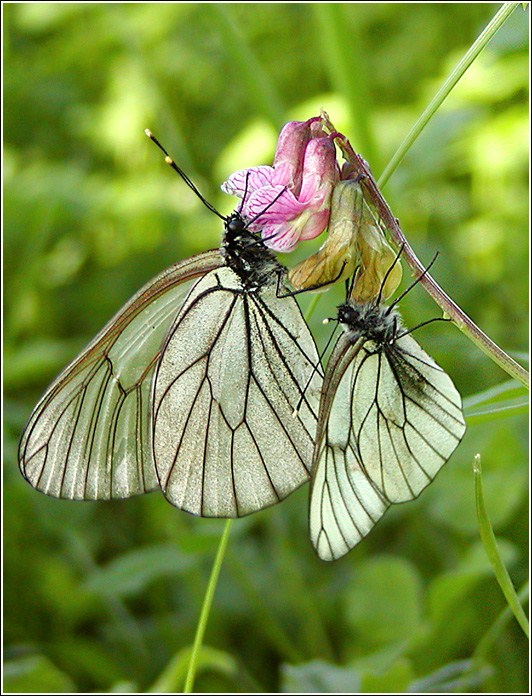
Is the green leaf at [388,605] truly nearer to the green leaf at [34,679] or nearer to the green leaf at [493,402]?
the green leaf at [34,679]

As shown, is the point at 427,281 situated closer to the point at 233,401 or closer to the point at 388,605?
the point at 233,401

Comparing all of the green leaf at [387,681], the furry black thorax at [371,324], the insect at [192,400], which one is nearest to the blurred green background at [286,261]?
the green leaf at [387,681]

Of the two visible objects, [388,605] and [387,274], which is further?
[388,605]

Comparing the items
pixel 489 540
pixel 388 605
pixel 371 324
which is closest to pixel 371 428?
pixel 371 324

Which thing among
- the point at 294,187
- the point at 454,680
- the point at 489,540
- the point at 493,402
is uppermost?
the point at 294,187

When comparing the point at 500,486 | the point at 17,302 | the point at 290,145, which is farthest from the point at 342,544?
the point at 17,302

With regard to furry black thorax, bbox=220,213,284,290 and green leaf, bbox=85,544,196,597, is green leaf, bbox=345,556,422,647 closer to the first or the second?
green leaf, bbox=85,544,196,597
